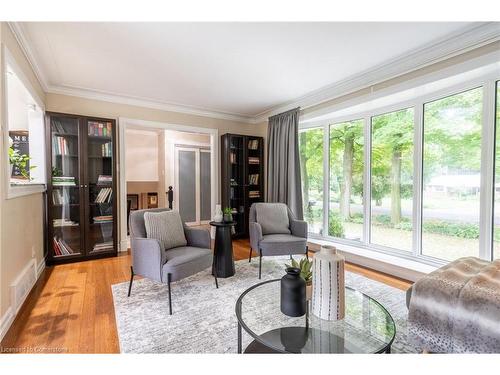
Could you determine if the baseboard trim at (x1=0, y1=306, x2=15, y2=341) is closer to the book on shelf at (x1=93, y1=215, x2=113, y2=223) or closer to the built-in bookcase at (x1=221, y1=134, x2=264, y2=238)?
the book on shelf at (x1=93, y1=215, x2=113, y2=223)

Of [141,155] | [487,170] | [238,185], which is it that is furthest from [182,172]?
[487,170]

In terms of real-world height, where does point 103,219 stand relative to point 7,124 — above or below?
below

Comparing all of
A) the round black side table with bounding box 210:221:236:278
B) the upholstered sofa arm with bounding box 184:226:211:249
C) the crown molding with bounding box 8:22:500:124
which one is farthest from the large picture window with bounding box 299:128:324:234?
the upholstered sofa arm with bounding box 184:226:211:249

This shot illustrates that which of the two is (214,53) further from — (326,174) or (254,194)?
(254,194)

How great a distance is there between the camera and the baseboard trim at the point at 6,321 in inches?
68.5

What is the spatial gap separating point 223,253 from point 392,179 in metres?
2.31

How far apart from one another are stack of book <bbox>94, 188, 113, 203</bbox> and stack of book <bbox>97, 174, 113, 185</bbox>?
4.0 inches

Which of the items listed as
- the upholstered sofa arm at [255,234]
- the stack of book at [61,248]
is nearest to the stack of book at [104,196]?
the stack of book at [61,248]

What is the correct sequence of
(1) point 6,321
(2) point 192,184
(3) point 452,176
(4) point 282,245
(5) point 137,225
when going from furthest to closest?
(2) point 192,184, (4) point 282,245, (3) point 452,176, (5) point 137,225, (1) point 6,321

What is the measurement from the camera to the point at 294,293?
4.64ft
